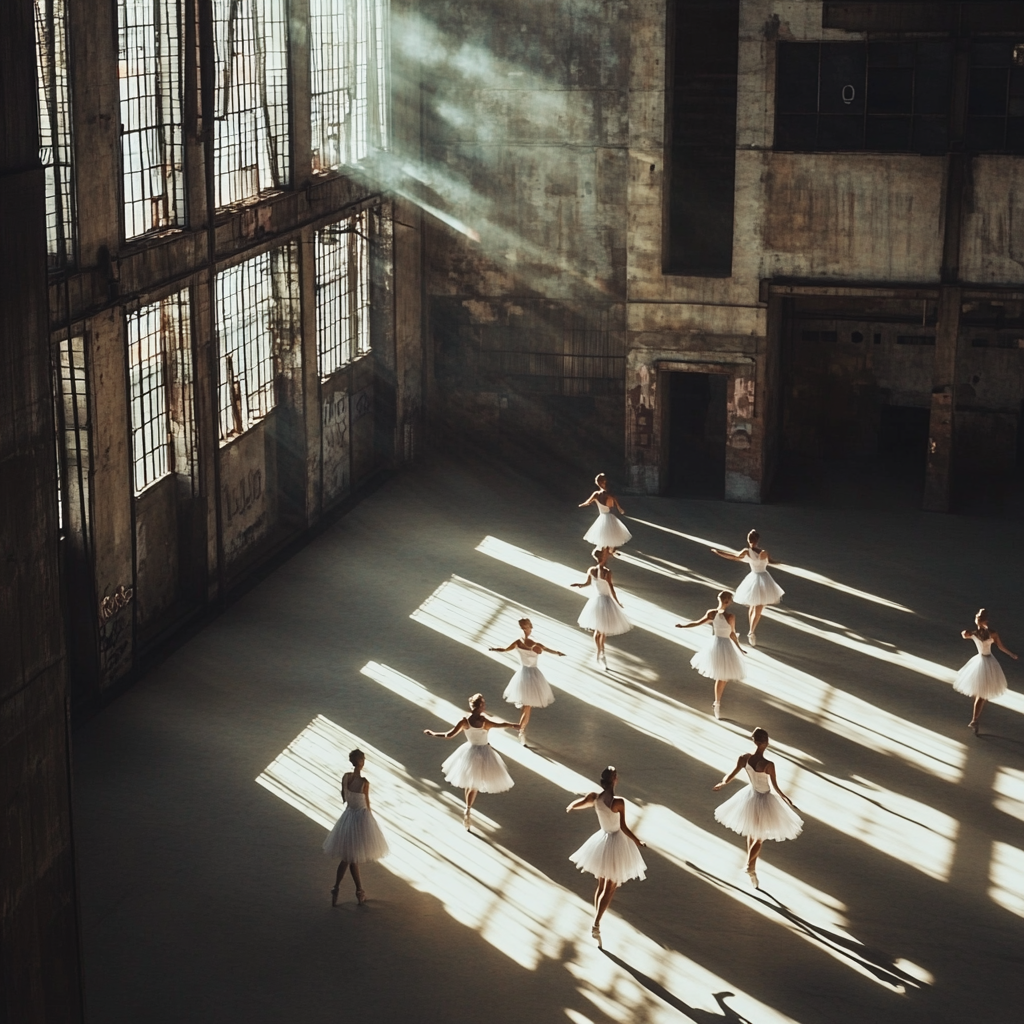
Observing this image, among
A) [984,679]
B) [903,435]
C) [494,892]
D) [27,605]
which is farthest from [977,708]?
[903,435]

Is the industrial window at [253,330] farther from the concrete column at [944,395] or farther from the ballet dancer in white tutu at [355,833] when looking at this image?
the concrete column at [944,395]

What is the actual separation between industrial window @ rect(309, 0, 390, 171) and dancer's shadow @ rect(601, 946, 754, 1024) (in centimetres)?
1604

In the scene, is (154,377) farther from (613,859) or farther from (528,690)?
(613,859)

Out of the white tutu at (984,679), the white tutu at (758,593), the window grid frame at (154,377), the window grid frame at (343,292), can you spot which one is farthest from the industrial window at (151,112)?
the white tutu at (984,679)

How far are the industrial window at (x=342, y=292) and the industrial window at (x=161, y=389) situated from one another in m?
4.90

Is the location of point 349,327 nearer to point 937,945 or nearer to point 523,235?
point 523,235

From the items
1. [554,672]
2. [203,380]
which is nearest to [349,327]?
[203,380]

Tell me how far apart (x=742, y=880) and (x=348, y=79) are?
54.8 feet

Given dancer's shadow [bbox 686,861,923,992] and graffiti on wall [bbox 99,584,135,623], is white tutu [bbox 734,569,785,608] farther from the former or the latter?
graffiti on wall [bbox 99,584,135,623]

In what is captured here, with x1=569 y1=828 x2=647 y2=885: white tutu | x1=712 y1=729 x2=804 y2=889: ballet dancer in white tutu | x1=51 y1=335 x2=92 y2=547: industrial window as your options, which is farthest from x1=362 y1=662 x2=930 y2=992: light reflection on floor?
x1=51 y1=335 x2=92 y2=547: industrial window

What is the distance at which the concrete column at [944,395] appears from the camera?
26812mm

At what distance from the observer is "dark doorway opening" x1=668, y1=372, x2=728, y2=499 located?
30.7 meters

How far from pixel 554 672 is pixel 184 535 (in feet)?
17.8

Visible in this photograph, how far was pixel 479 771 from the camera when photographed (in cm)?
1642
